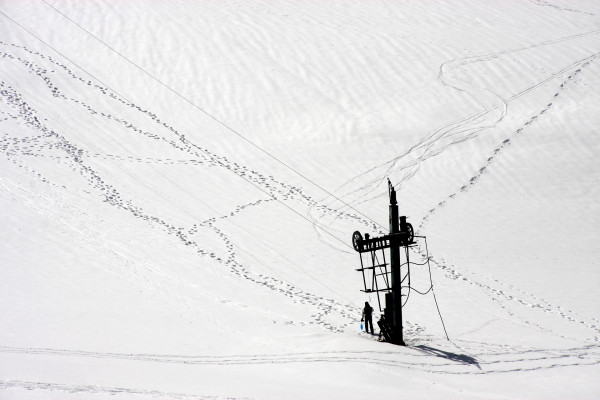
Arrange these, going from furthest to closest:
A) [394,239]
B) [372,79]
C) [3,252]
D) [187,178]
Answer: [372,79] < [187,178] < [3,252] < [394,239]

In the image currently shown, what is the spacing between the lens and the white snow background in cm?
1191

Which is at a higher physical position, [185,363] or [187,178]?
[187,178]

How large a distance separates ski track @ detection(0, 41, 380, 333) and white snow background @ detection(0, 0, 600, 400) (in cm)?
8

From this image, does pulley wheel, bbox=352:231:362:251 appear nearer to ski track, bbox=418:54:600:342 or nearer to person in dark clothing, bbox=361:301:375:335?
person in dark clothing, bbox=361:301:375:335

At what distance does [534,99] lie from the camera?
23328mm

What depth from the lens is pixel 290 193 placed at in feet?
67.1

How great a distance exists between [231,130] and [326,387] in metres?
14.3

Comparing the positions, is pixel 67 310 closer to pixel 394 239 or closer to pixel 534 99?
pixel 394 239

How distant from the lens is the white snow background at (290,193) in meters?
11.9

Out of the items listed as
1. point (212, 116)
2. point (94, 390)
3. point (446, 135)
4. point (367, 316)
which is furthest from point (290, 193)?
point (94, 390)

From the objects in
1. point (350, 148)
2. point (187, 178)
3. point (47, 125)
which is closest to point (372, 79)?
point (350, 148)

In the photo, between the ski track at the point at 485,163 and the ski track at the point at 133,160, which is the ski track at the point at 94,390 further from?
the ski track at the point at 485,163

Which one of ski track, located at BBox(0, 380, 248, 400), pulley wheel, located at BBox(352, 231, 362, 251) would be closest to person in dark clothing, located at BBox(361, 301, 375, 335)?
pulley wheel, located at BBox(352, 231, 362, 251)

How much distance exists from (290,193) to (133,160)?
489cm
